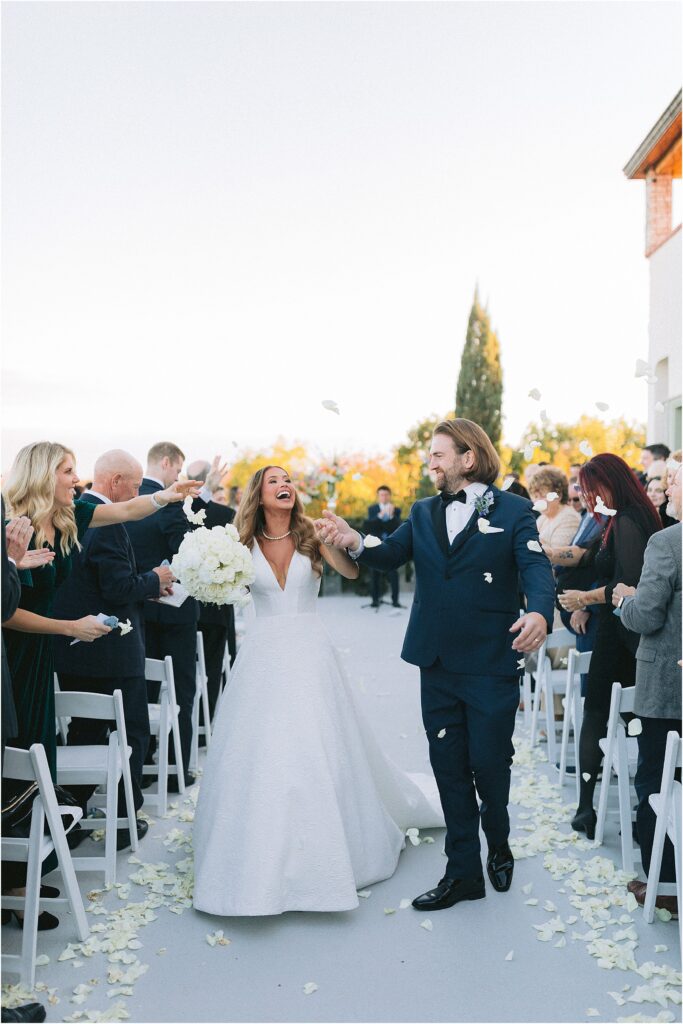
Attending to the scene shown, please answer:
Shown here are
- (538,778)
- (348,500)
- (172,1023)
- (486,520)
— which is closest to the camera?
(172,1023)

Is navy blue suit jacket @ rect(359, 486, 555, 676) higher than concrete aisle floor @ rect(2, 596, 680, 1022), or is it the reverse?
navy blue suit jacket @ rect(359, 486, 555, 676)

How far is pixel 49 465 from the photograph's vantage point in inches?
155

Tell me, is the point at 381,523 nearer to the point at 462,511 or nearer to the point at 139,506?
the point at 139,506

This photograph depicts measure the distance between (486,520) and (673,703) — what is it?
3.63 ft

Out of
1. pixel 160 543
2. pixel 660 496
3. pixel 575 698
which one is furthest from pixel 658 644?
pixel 160 543

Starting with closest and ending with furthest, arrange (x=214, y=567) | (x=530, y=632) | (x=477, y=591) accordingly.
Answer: (x=530, y=632) < (x=214, y=567) < (x=477, y=591)

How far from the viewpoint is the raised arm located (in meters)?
4.47

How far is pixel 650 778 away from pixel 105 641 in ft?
9.26

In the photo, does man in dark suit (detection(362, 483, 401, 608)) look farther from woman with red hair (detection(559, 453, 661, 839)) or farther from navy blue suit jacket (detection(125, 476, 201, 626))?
woman with red hair (detection(559, 453, 661, 839))

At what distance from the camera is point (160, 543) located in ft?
19.0

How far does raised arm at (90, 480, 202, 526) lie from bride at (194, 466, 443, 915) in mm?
421

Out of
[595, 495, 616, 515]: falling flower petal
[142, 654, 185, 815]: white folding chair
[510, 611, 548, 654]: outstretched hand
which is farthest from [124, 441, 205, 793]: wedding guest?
[510, 611, 548, 654]: outstretched hand

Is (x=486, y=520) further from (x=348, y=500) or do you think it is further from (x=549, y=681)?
(x=348, y=500)

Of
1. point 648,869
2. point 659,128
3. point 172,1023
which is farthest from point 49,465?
point 659,128
